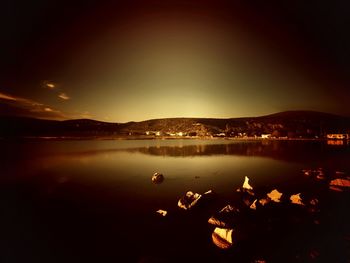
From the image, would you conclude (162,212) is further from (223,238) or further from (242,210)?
(242,210)

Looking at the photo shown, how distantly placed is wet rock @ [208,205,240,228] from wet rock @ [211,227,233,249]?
3.06 feet

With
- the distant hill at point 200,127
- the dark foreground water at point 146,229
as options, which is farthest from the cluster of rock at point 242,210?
the distant hill at point 200,127

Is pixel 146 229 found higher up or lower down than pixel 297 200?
lower down

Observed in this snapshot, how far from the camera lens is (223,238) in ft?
29.8

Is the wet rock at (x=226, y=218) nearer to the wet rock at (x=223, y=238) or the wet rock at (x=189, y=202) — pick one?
the wet rock at (x=223, y=238)

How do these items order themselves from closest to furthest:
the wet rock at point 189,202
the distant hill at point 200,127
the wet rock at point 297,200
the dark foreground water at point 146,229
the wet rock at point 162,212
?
the dark foreground water at point 146,229 → the wet rock at point 162,212 → the wet rock at point 297,200 → the wet rock at point 189,202 → the distant hill at point 200,127

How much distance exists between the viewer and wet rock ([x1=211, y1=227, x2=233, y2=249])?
28.8ft

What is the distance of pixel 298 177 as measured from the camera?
22094mm

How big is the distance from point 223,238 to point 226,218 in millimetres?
1772

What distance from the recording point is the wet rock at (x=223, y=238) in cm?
877

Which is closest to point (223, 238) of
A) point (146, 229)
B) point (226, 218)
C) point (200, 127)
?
point (226, 218)

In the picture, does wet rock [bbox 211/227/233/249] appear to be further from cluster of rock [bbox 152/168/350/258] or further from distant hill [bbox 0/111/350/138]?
distant hill [bbox 0/111/350/138]

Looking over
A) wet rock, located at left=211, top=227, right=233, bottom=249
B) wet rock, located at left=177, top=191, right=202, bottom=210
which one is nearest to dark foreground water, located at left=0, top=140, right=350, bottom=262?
wet rock, located at left=211, top=227, right=233, bottom=249

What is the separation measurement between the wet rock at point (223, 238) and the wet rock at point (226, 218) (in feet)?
3.06
